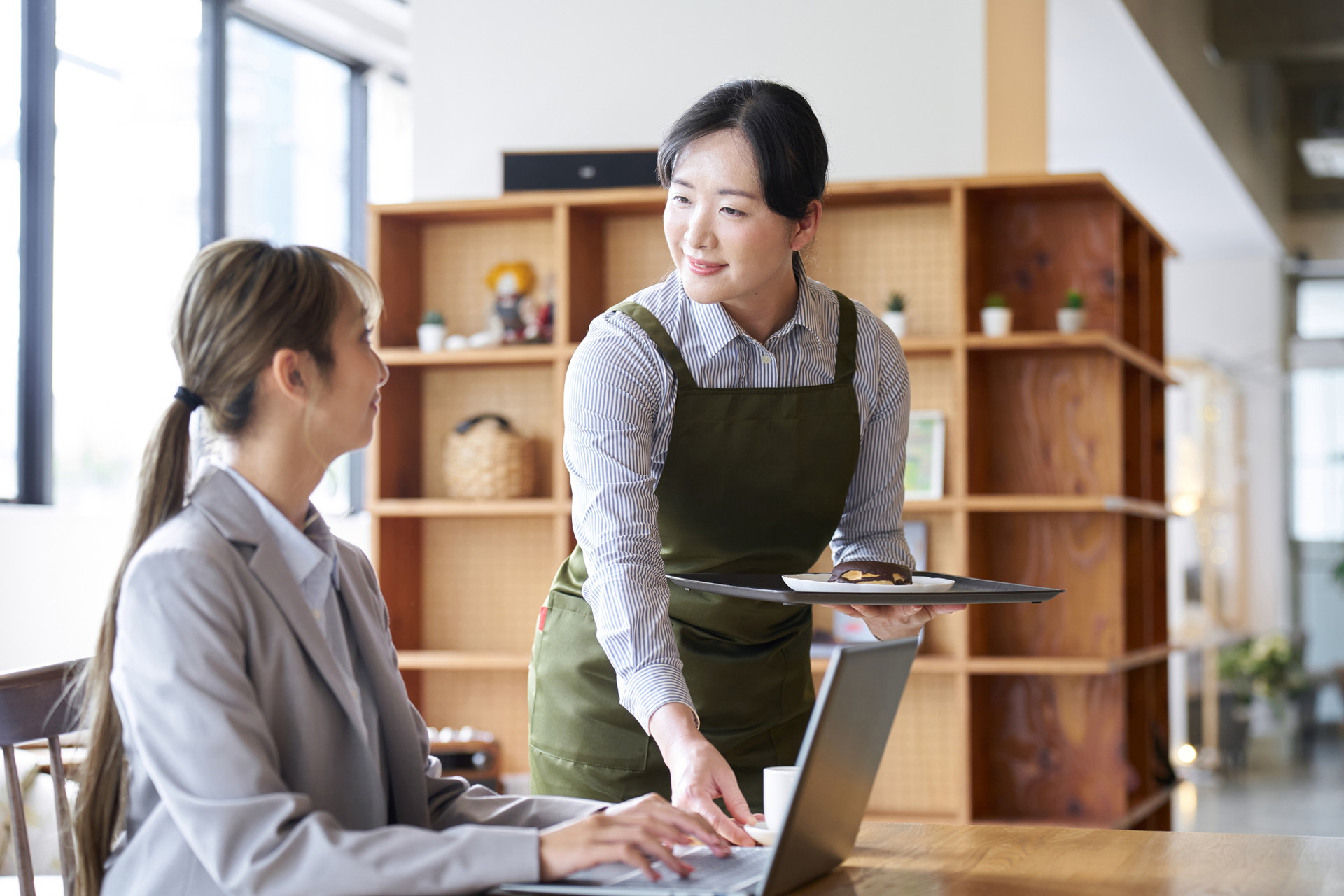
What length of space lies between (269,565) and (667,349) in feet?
2.16

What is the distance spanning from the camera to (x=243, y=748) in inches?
38.6

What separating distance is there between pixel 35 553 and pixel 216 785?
367cm

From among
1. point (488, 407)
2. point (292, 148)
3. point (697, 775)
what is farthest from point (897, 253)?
point (292, 148)

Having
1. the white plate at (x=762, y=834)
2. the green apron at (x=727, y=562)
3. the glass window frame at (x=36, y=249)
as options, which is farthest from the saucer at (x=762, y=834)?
the glass window frame at (x=36, y=249)

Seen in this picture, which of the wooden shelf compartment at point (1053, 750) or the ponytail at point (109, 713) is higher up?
the ponytail at point (109, 713)

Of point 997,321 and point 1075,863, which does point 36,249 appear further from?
point 1075,863

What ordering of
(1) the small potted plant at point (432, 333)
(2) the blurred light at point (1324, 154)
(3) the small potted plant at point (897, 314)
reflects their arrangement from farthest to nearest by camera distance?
(2) the blurred light at point (1324, 154), (1) the small potted plant at point (432, 333), (3) the small potted plant at point (897, 314)

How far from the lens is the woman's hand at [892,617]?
5.11ft

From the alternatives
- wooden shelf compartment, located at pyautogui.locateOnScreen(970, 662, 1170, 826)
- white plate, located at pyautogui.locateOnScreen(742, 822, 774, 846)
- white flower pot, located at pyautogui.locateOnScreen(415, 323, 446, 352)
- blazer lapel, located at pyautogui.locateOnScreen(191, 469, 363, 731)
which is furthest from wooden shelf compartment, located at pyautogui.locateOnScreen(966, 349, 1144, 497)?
blazer lapel, located at pyautogui.locateOnScreen(191, 469, 363, 731)

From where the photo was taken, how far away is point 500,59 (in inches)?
158

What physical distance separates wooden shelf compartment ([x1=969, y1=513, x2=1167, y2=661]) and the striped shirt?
191cm

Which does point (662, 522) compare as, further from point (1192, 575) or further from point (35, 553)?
point (1192, 575)

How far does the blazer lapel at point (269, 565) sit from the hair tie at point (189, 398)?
0.23 ft

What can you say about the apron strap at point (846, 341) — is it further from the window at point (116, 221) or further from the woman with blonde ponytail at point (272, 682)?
the window at point (116, 221)
